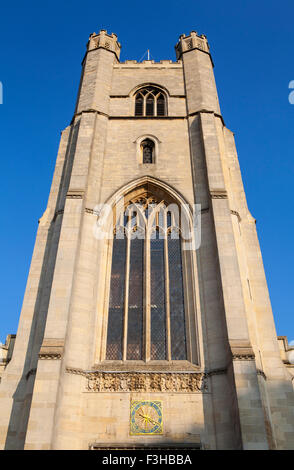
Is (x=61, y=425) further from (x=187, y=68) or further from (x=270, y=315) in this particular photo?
(x=187, y=68)

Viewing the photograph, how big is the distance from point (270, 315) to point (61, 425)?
19.9 feet

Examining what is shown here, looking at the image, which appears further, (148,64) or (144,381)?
(148,64)

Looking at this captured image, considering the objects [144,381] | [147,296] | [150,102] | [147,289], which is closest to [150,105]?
[150,102]

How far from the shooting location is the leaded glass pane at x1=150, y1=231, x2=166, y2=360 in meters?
11.7

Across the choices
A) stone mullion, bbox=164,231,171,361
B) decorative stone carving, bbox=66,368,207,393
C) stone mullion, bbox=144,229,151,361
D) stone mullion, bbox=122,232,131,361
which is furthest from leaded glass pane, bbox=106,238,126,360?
stone mullion, bbox=164,231,171,361

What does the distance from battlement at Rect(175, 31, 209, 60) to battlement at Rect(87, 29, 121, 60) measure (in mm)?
3172

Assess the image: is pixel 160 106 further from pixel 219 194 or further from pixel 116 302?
pixel 116 302

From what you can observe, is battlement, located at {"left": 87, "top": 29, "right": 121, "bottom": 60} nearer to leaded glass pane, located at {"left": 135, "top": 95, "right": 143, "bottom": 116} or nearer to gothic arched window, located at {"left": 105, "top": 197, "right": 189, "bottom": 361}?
leaded glass pane, located at {"left": 135, "top": 95, "right": 143, "bottom": 116}

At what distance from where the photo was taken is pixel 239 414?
9.13 m

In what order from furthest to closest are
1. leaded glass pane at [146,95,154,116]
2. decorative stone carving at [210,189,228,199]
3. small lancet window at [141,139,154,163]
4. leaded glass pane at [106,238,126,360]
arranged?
leaded glass pane at [146,95,154,116] < small lancet window at [141,139,154,163] < decorative stone carving at [210,189,228,199] < leaded glass pane at [106,238,126,360]

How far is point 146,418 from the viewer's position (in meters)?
10.1

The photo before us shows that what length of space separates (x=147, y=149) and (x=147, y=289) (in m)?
6.41

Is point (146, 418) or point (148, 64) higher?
point (148, 64)
